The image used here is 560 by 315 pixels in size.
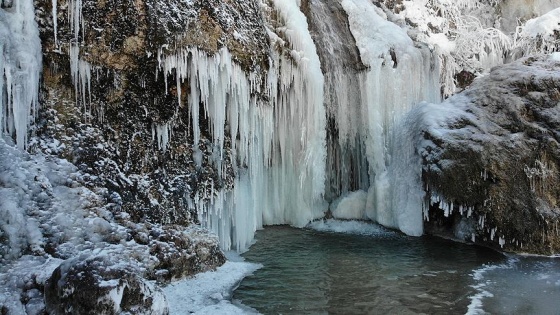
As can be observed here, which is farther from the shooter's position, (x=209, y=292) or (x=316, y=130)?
(x=316, y=130)

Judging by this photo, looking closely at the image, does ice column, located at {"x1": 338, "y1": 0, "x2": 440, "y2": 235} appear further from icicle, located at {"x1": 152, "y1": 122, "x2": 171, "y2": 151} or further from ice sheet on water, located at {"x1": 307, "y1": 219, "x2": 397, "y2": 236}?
icicle, located at {"x1": 152, "y1": 122, "x2": 171, "y2": 151}

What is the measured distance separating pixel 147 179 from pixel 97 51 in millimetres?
1939

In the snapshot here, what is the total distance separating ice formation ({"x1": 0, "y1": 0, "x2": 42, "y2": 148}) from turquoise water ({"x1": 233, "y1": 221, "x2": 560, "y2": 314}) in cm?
356

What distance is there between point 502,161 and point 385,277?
3.73 meters

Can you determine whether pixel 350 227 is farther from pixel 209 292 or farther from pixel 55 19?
pixel 55 19

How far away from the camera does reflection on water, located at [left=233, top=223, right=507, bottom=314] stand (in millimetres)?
6066

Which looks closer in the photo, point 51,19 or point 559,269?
point 51,19

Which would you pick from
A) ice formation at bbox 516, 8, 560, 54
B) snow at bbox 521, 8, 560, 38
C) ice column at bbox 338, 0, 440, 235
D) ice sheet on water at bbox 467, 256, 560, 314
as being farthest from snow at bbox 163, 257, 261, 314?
snow at bbox 521, 8, 560, 38

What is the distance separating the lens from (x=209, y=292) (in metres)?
6.38

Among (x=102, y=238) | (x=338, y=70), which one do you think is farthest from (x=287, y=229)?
(x=102, y=238)

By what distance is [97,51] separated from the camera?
6.79 m

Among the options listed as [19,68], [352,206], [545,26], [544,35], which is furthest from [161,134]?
[545,26]

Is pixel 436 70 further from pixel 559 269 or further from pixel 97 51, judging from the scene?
pixel 97 51

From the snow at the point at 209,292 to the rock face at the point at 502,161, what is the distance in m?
4.54
